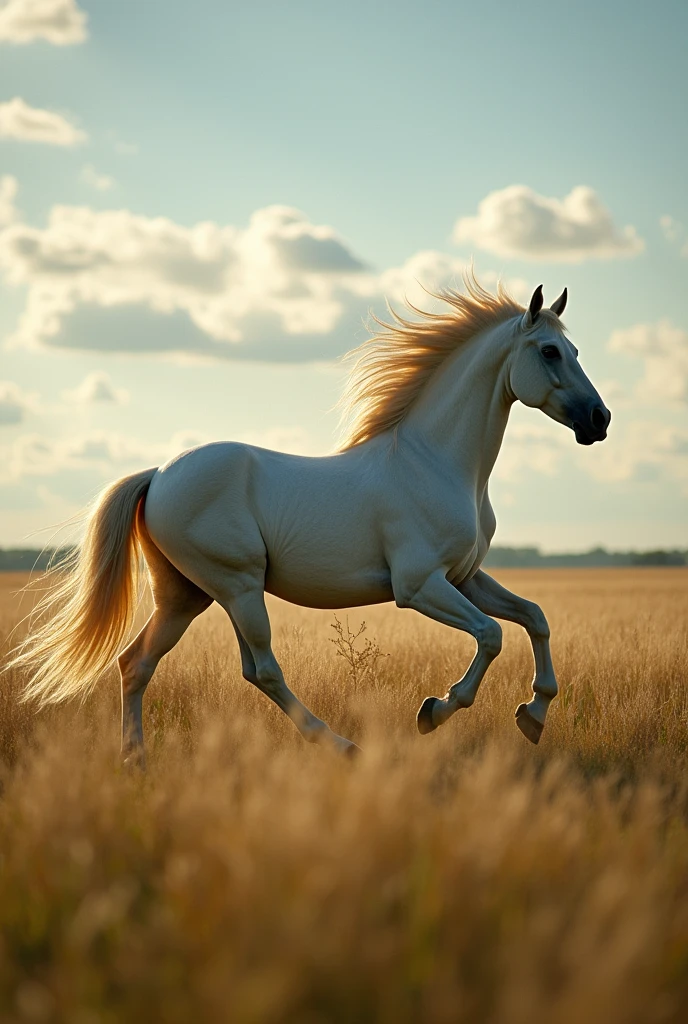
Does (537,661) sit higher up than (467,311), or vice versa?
(467,311)

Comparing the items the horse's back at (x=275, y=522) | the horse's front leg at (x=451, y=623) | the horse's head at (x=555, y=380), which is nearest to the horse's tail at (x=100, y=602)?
the horse's back at (x=275, y=522)

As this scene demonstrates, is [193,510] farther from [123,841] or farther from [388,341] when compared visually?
[123,841]

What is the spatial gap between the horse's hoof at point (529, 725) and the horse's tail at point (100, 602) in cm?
231

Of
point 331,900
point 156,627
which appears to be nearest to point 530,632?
point 156,627

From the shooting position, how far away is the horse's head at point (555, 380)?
533cm

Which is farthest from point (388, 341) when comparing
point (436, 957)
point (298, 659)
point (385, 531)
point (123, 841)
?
point (436, 957)

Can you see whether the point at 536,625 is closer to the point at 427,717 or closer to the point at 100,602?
the point at 427,717

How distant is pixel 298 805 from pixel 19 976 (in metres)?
0.78

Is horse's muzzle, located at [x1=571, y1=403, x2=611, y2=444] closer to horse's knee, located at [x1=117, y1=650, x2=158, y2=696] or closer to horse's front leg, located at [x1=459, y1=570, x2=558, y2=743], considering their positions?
horse's front leg, located at [x1=459, y1=570, x2=558, y2=743]

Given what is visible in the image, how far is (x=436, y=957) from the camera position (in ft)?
6.97

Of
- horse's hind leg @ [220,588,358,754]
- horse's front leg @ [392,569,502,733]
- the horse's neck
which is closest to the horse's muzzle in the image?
the horse's neck

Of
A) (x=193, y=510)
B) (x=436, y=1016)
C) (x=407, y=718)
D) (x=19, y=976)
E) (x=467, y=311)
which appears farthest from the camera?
(x=407, y=718)

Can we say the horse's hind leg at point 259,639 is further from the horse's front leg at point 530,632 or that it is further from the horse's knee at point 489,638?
the horse's front leg at point 530,632

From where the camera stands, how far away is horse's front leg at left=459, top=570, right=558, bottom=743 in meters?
5.39
